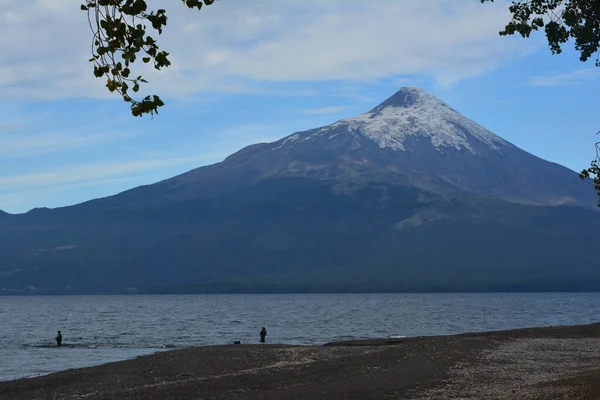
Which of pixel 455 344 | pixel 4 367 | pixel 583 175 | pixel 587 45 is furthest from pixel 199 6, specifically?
pixel 4 367

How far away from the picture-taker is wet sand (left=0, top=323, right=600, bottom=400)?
123ft

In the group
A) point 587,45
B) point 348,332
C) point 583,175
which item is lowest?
point 348,332

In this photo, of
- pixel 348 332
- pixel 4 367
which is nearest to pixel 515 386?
pixel 4 367

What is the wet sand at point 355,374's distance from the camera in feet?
123

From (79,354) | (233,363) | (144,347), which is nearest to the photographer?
(233,363)

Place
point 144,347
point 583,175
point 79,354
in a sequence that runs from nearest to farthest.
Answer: point 583,175, point 79,354, point 144,347

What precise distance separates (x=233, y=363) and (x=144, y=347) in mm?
30249

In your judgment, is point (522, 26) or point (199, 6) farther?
point (522, 26)

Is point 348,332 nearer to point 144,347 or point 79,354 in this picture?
point 144,347

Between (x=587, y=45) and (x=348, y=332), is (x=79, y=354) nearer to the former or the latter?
(x=348, y=332)

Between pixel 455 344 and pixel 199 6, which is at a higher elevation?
pixel 199 6

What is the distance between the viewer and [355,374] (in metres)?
46.2

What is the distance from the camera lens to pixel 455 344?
6303 centimetres

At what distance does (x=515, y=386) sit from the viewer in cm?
3738
